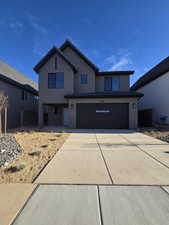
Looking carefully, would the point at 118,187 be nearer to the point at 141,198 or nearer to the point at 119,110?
the point at 141,198

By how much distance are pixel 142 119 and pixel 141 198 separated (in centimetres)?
1687

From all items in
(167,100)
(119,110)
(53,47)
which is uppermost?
(53,47)

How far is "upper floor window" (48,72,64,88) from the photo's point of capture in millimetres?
14148

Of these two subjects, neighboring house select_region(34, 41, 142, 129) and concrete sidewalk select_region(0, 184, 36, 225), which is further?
neighboring house select_region(34, 41, 142, 129)

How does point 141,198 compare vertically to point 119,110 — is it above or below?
below

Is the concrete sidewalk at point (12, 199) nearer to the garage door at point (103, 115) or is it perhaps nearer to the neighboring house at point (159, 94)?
the garage door at point (103, 115)

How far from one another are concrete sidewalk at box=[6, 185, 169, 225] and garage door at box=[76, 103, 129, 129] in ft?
33.4

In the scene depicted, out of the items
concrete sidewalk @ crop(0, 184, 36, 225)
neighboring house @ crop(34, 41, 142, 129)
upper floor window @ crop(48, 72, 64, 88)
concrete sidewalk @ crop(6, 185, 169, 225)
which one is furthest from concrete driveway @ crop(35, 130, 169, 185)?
upper floor window @ crop(48, 72, 64, 88)

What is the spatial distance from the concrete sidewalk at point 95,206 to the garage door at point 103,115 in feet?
33.4

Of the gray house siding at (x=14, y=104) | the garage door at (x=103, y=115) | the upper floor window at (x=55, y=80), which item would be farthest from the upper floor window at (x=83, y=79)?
the gray house siding at (x=14, y=104)

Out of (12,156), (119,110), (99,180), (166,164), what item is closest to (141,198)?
(99,180)

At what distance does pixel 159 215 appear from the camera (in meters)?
2.12

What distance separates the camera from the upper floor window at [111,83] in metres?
15.6

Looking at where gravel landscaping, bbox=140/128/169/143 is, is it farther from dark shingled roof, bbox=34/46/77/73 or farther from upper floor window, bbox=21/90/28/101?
upper floor window, bbox=21/90/28/101
